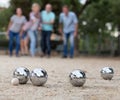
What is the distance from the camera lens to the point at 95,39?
99.1 feet

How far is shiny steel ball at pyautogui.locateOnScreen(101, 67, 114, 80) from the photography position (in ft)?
29.2

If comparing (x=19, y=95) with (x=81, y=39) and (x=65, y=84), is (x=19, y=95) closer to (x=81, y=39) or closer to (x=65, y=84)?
(x=65, y=84)

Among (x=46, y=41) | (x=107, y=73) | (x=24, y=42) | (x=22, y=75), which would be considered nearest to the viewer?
(x=22, y=75)

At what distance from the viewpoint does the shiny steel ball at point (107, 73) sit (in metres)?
8.90

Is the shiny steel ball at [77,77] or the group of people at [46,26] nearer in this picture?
the shiny steel ball at [77,77]

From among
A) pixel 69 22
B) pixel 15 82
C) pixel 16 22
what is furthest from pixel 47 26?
pixel 15 82

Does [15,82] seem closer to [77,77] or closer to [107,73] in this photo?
[77,77]

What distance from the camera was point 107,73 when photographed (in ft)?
29.4

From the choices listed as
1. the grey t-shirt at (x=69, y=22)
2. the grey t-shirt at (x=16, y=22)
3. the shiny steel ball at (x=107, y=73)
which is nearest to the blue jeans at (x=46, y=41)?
the grey t-shirt at (x=69, y=22)

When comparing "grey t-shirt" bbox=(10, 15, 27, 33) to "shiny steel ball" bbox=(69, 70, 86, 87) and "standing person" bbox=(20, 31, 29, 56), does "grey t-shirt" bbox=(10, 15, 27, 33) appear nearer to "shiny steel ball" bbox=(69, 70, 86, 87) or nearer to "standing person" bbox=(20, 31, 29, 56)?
"standing person" bbox=(20, 31, 29, 56)

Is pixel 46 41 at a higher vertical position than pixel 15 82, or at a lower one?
higher

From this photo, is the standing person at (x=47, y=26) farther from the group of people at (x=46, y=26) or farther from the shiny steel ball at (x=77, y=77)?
the shiny steel ball at (x=77, y=77)

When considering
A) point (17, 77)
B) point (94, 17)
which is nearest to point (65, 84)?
point (17, 77)

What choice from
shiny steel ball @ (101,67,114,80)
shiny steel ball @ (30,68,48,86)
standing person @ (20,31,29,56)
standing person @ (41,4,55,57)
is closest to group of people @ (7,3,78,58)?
standing person @ (41,4,55,57)
